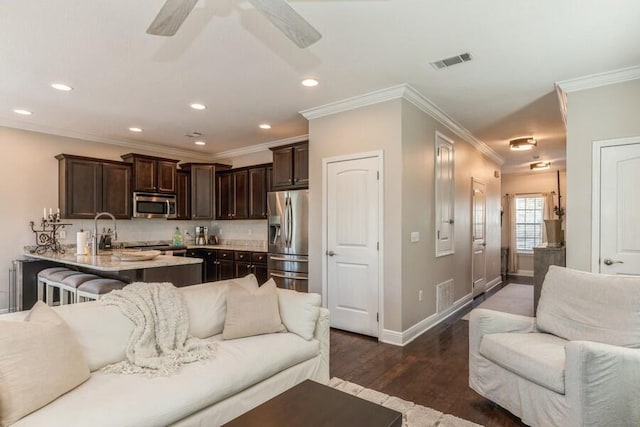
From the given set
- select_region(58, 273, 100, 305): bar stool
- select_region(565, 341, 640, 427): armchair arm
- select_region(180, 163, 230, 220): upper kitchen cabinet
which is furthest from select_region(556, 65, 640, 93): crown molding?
select_region(180, 163, 230, 220): upper kitchen cabinet

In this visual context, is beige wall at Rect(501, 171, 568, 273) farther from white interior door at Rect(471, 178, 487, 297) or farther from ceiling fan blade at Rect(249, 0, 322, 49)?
ceiling fan blade at Rect(249, 0, 322, 49)

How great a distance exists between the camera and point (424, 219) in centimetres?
425

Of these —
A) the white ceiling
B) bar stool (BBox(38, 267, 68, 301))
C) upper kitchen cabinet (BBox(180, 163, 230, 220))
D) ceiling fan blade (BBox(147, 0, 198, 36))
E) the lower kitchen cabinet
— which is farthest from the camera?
upper kitchen cabinet (BBox(180, 163, 230, 220))

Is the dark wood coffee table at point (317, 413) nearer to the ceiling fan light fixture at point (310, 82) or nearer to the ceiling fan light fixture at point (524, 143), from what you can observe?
the ceiling fan light fixture at point (310, 82)

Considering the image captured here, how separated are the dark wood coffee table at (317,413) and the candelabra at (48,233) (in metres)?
4.90

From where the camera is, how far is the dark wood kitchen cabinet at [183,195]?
21.7 ft

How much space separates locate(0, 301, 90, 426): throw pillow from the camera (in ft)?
4.86

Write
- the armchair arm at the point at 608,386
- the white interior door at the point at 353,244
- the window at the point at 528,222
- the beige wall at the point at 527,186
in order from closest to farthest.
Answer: the armchair arm at the point at 608,386, the white interior door at the point at 353,244, the beige wall at the point at 527,186, the window at the point at 528,222

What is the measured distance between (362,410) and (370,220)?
257 centimetres

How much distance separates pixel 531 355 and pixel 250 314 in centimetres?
185

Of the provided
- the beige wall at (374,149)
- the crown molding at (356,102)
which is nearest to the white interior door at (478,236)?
the beige wall at (374,149)

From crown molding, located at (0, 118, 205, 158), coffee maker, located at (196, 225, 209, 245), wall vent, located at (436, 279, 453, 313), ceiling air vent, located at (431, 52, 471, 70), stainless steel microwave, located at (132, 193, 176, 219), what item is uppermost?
ceiling air vent, located at (431, 52, 471, 70)

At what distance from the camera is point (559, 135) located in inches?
224

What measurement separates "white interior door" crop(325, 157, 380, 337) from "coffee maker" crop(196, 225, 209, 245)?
369cm
